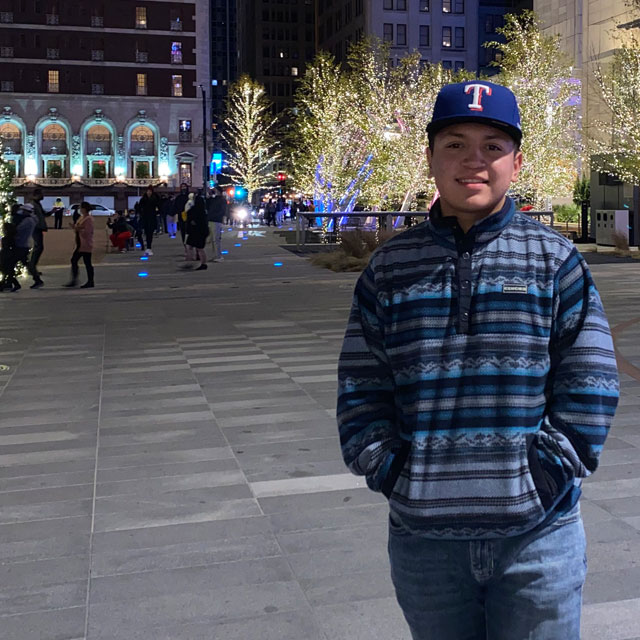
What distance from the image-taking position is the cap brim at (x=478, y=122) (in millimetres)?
2561

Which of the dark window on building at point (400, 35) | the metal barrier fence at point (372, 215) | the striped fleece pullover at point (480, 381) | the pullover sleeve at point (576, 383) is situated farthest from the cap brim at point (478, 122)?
the dark window on building at point (400, 35)

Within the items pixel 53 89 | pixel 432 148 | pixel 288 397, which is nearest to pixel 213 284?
pixel 288 397

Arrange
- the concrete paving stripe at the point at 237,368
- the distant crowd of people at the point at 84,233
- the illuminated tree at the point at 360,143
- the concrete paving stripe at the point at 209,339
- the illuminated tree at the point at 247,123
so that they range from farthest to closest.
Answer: the illuminated tree at the point at 247,123 < the illuminated tree at the point at 360,143 < the distant crowd of people at the point at 84,233 < the concrete paving stripe at the point at 209,339 < the concrete paving stripe at the point at 237,368

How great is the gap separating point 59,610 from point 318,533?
1509mm

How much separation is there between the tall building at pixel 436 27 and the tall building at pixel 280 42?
59.6 m

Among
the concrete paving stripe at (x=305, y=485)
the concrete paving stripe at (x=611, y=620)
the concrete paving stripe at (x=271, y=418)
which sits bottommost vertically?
the concrete paving stripe at (x=611, y=620)

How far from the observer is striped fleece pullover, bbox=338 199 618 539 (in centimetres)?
241

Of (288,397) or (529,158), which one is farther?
(529,158)

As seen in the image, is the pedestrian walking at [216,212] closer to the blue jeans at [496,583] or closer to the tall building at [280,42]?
the blue jeans at [496,583]

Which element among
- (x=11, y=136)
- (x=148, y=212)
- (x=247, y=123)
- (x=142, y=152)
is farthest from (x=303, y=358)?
(x=11, y=136)

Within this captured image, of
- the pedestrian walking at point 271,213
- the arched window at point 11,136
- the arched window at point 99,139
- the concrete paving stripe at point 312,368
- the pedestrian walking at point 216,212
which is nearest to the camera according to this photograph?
the concrete paving stripe at point 312,368

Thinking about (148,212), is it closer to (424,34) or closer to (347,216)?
(347,216)

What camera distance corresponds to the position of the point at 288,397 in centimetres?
945

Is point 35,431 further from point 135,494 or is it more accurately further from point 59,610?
point 59,610
